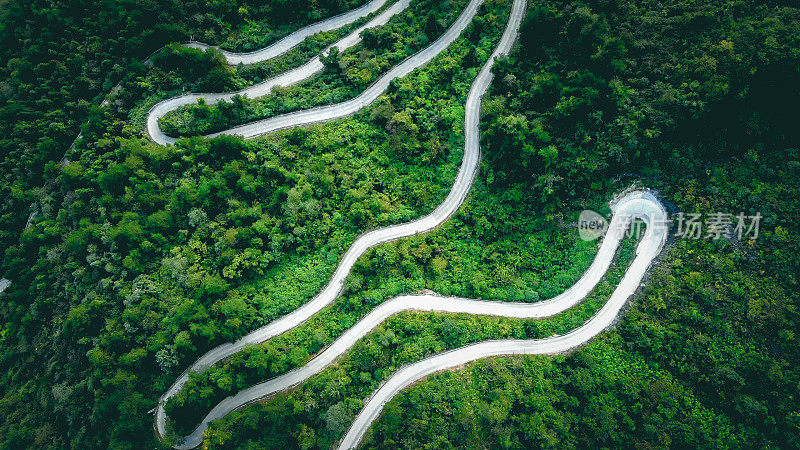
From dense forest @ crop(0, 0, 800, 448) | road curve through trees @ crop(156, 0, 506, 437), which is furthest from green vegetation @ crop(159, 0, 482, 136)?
road curve through trees @ crop(156, 0, 506, 437)

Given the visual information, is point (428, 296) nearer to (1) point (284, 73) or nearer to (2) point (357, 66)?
(2) point (357, 66)

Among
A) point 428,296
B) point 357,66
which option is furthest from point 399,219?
point 357,66

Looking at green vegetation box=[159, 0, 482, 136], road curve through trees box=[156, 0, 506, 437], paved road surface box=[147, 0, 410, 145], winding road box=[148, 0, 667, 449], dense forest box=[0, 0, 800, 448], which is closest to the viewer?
dense forest box=[0, 0, 800, 448]

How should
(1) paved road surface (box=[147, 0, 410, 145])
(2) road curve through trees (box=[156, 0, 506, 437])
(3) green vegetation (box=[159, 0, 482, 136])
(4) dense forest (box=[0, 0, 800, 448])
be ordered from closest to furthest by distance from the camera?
1. (4) dense forest (box=[0, 0, 800, 448])
2. (2) road curve through trees (box=[156, 0, 506, 437])
3. (3) green vegetation (box=[159, 0, 482, 136])
4. (1) paved road surface (box=[147, 0, 410, 145])

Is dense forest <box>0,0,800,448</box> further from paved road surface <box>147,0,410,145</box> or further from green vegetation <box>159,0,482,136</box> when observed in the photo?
paved road surface <box>147,0,410,145</box>

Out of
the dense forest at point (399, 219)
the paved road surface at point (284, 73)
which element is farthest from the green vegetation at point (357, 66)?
the paved road surface at point (284, 73)

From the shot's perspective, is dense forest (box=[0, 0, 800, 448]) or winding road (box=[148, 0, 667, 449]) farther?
winding road (box=[148, 0, 667, 449])
